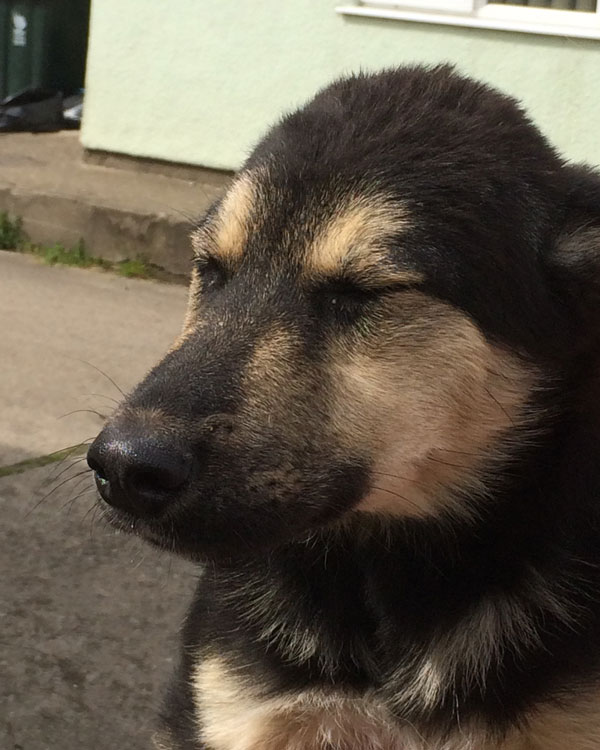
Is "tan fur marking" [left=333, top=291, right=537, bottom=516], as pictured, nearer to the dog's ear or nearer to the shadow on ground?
the dog's ear

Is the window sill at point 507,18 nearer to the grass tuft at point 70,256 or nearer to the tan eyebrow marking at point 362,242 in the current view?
the grass tuft at point 70,256

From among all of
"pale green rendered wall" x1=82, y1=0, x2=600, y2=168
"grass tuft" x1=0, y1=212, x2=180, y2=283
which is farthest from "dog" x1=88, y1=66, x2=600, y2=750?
"grass tuft" x1=0, y1=212, x2=180, y2=283

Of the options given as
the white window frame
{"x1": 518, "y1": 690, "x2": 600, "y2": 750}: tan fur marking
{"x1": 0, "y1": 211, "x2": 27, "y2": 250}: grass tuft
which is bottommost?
{"x1": 0, "y1": 211, "x2": 27, "y2": 250}: grass tuft

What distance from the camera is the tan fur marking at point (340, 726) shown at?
2.25 meters

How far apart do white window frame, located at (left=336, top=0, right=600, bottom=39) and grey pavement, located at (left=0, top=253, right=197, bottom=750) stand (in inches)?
102

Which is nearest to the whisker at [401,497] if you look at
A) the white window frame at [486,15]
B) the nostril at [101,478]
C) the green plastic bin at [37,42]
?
the nostril at [101,478]

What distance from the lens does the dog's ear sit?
237cm

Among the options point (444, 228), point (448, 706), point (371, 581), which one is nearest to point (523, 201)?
point (444, 228)

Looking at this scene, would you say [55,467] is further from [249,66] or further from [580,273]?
[249,66]

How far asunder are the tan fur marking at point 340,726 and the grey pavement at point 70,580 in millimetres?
771

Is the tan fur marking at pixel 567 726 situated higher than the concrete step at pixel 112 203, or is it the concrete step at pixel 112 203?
the tan fur marking at pixel 567 726

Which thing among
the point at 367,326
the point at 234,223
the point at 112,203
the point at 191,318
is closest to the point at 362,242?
the point at 367,326

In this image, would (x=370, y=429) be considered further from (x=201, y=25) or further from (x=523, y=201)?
(x=201, y=25)

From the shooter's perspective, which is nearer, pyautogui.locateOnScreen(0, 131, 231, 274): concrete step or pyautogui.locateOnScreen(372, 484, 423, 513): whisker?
pyautogui.locateOnScreen(372, 484, 423, 513): whisker
